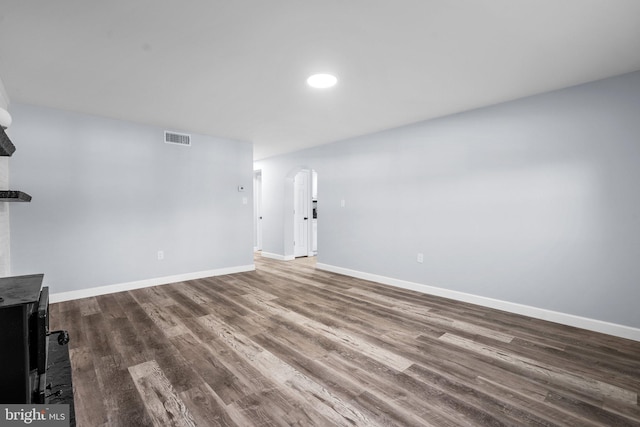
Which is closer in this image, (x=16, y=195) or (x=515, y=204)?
(x=16, y=195)

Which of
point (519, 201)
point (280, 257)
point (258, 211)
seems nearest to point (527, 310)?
point (519, 201)

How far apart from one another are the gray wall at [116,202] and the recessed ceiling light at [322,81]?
2.78m

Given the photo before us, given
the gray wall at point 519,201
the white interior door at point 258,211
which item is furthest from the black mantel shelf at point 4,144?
the white interior door at point 258,211

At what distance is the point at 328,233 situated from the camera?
5590 millimetres

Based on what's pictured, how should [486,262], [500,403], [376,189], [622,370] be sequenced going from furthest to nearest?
[376,189] < [486,262] < [622,370] < [500,403]

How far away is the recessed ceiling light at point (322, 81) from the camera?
271cm

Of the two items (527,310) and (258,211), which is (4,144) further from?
(258,211)

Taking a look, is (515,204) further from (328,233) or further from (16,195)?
(16,195)

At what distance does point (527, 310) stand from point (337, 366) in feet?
7.77

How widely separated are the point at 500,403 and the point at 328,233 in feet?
13.1

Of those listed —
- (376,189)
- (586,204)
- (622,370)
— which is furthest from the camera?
(376,189)

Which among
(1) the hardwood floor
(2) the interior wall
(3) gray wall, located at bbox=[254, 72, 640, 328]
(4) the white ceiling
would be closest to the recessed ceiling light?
(4) the white ceiling

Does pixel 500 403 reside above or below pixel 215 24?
below

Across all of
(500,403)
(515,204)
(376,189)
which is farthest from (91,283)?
(515,204)
